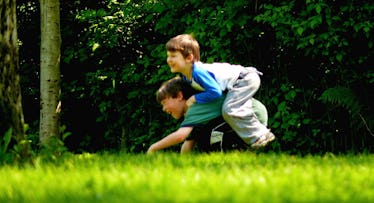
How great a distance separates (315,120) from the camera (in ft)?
26.1

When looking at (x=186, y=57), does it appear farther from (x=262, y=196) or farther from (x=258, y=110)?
(x=262, y=196)

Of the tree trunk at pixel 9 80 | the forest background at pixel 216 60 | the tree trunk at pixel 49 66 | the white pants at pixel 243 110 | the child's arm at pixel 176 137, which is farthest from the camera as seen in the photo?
the tree trunk at pixel 49 66

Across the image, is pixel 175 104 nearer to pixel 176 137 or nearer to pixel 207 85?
pixel 176 137

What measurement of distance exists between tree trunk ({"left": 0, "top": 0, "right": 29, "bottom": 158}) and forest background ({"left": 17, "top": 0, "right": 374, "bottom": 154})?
101 inches

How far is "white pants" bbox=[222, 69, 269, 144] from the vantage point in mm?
5867

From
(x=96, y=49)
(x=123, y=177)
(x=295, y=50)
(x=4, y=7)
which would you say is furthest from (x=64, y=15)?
(x=123, y=177)

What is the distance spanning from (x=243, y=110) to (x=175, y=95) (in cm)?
68

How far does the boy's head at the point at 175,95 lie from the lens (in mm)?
6199

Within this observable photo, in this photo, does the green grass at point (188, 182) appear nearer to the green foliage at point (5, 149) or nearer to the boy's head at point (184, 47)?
the green foliage at point (5, 149)

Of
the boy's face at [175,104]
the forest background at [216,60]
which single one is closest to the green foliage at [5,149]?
the boy's face at [175,104]

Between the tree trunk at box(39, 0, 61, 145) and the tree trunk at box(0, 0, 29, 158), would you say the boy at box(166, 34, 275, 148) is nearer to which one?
the tree trunk at box(0, 0, 29, 158)

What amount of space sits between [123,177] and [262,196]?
0.85 metres

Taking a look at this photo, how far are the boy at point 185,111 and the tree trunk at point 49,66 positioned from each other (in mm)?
2926

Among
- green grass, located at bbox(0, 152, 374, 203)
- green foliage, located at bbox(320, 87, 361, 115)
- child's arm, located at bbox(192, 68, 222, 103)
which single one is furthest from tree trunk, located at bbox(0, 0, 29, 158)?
green foliage, located at bbox(320, 87, 361, 115)
